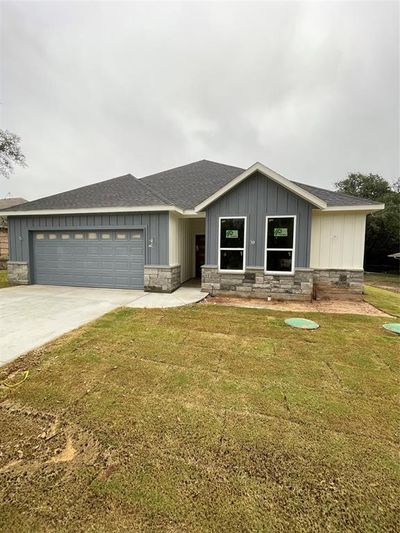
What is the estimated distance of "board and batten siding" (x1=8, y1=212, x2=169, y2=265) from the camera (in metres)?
8.70

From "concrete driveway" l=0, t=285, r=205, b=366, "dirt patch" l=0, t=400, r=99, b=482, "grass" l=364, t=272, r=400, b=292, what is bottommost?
"grass" l=364, t=272, r=400, b=292

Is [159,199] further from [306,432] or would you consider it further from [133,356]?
[306,432]

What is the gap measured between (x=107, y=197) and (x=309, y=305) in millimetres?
8112

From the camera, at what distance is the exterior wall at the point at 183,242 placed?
9020mm

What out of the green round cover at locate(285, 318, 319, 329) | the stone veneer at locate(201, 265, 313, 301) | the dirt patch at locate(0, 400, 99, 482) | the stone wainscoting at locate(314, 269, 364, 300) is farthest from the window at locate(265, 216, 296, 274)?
the dirt patch at locate(0, 400, 99, 482)

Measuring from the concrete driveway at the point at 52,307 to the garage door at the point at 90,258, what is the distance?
0.47 m

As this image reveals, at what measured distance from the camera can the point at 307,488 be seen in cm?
180

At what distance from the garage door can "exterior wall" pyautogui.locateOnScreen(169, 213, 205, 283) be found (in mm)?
1131

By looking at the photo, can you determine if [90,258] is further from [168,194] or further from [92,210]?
[168,194]

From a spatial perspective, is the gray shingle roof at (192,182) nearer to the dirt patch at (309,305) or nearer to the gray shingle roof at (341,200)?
the dirt patch at (309,305)

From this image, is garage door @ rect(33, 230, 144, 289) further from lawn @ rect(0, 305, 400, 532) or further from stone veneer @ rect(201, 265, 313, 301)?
lawn @ rect(0, 305, 400, 532)

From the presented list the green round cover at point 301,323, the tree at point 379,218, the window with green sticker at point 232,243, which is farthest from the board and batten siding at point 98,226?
the tree at point 379,218

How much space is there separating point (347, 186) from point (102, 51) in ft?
96.4

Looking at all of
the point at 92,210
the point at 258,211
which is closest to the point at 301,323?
the point at 258,211
